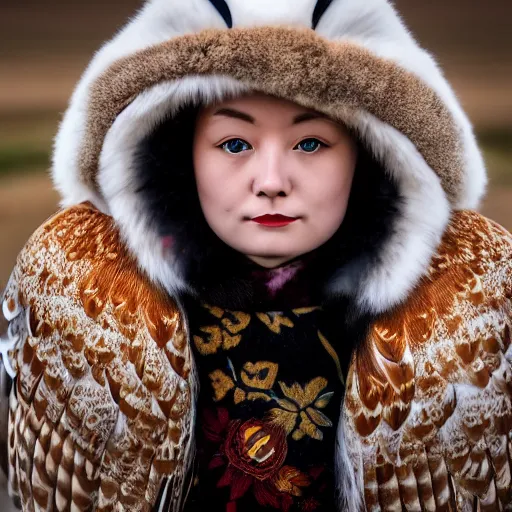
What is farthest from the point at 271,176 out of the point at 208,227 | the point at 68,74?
the point at 68,74

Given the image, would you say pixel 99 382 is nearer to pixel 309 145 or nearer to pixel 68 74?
pixel 309 145

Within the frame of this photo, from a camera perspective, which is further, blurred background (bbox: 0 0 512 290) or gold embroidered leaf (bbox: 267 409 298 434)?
blurred background (bbox: 0 0 512 290)

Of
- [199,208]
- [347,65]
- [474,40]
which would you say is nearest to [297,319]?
[199,208]

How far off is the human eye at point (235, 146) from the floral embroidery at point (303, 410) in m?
0.26

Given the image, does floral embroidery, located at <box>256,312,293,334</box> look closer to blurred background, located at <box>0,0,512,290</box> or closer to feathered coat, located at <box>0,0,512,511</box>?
feathered coat, located at <box>0,0,512,511</box>

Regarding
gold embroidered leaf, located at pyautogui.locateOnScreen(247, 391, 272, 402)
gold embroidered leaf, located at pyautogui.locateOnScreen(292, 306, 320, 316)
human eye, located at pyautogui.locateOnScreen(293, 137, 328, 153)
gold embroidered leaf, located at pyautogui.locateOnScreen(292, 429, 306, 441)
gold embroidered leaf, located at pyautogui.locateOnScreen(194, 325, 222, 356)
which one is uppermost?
human eye, located at pyautogui.locateOnScreen(293, 137, 328, 153)

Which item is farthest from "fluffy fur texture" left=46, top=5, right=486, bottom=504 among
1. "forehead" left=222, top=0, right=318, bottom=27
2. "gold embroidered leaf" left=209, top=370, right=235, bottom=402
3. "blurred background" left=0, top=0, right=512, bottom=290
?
"blurred background" left=0, top=0, right=512, bottom=290

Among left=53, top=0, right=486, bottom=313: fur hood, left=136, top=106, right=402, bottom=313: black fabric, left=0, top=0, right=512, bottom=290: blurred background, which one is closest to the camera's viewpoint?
left=53, top=0, right=486, bottom=313: fur hood

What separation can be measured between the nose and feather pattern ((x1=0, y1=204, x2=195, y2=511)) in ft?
0.56

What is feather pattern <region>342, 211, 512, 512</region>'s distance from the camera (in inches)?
33.4

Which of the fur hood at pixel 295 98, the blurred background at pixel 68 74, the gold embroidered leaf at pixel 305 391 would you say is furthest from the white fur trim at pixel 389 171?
the blurred background at pixel 68 74

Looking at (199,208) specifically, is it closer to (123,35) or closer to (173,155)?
(173,155)

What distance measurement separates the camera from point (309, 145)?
83cm

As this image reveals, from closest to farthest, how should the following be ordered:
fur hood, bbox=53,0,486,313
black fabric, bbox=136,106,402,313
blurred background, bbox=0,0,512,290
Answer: fur hood, bbox=53,0,486,313
black fabric, bbox=136,106,402,313
blurred background, bbox=0,0,512,290
